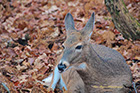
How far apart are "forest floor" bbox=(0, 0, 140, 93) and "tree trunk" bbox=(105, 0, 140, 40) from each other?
9.2 inches

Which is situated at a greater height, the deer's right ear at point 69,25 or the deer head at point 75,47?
the deer's right ear at point 69,25

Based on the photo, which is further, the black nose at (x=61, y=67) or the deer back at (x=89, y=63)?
the deer back at (x=89, y=63)

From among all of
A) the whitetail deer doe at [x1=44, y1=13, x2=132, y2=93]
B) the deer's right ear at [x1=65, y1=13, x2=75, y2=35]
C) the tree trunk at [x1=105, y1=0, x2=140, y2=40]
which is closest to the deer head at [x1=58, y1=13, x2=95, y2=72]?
the whitetail deer doe at [x1=44, y1=13, x2=132, y2=93]

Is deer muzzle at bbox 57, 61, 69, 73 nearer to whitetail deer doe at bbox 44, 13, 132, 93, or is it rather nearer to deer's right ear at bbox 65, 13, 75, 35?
whitetail deer doe at bbox 44, 13, 132, 93

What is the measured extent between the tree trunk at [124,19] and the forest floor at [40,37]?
23cm

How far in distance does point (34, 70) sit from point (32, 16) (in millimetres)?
3380

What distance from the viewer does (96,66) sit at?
3797 millimetres

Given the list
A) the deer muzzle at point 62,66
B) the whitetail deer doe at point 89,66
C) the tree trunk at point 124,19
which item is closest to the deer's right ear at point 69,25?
the whitetail deer doe at point 89,66

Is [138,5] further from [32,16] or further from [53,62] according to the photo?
[32,16]

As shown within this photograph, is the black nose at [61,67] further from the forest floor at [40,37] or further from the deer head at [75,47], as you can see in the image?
the forest floor at [40,37]

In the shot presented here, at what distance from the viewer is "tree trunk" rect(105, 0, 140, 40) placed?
542 centimetres

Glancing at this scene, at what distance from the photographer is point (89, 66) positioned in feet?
12.3

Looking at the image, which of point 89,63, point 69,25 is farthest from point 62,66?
point 69,25

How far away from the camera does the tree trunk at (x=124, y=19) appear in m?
5.42
